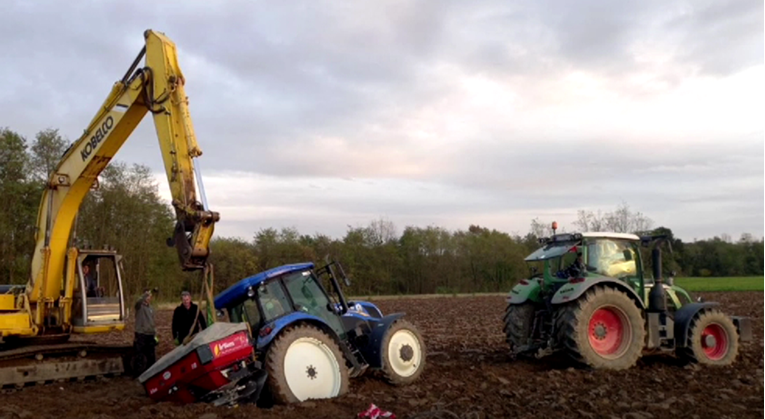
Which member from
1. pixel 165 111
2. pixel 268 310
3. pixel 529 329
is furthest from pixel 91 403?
pixel 529 329

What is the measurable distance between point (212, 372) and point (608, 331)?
5802 mm

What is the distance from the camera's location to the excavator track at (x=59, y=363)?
9.58 m

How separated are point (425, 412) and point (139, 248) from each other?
89.0 feet

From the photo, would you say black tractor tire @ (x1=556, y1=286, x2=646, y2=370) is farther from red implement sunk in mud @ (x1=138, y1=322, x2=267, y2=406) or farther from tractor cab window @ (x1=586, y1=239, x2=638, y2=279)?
red implement sunk in mud @ (x1=138, y1=322, x2=267, y2=406)

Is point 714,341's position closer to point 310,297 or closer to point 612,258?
point 612,258

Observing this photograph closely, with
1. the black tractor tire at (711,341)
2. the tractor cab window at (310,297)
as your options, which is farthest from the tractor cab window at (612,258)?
the tractor cab window at (310,297)

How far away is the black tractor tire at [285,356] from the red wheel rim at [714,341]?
581cm

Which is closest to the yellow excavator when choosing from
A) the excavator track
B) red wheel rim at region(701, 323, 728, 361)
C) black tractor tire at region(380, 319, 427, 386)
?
the excavator track

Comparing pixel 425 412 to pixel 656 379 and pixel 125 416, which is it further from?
pixel 656 379

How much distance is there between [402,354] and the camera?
8.57 m

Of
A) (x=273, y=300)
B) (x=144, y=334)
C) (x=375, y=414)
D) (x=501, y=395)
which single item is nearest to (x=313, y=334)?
(x=273, y=300)

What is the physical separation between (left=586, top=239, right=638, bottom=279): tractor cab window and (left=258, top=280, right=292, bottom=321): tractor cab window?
4768 millimetres

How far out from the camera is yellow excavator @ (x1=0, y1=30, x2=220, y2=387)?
916cm

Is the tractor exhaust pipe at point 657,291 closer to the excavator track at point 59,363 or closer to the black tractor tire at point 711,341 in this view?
the black tractor tire at point 711,341
